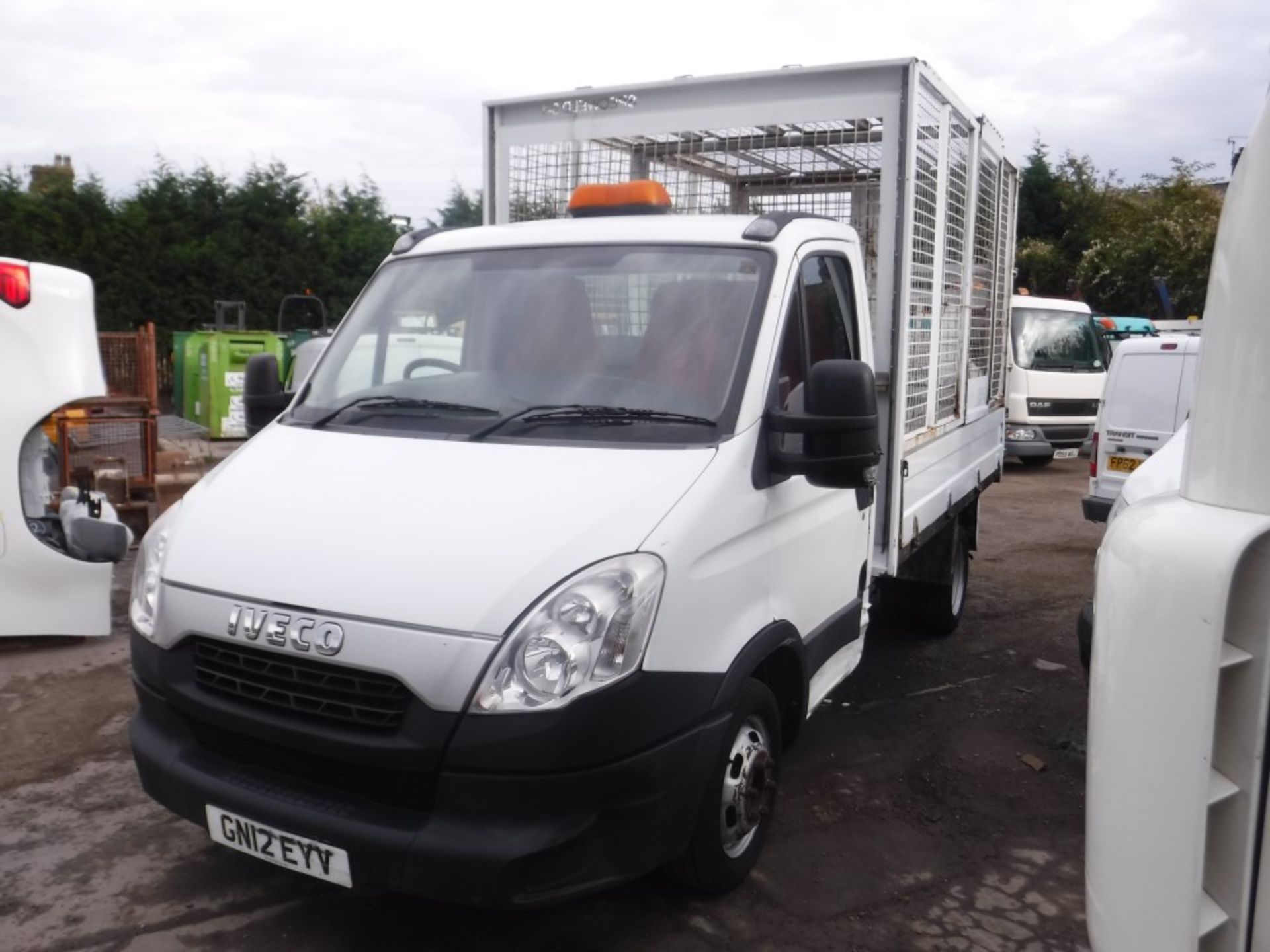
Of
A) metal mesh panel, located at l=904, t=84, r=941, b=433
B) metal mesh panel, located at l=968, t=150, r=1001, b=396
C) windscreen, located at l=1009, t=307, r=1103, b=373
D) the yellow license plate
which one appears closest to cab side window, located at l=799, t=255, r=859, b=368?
metal mesh panel, located at l=904, t=84, r=941, b=433

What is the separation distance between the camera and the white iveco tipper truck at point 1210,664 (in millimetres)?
1669

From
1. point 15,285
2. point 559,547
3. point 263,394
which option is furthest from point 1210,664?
point 15,285

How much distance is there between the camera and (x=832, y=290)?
13.3 feet

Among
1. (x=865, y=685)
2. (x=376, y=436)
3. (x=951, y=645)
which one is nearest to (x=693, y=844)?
(x=376, y=436)

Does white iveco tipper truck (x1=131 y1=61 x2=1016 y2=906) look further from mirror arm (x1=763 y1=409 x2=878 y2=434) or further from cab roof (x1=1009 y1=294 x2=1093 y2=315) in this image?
cab roof (x1=1009 y1=294 x2=1093 y2=315)

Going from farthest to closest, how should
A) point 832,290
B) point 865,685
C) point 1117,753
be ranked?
point 865,685
point 832,290
point 1117,753

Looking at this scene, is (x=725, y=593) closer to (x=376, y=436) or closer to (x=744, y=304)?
(x=744, y=304)

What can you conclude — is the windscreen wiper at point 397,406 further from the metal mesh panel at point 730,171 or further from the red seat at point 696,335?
the metal mesh panel at point 730,171

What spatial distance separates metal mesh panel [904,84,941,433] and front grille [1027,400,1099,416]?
10.5m

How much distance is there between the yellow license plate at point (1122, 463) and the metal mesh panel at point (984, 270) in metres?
1.64

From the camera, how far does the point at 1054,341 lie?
15320 millimetres

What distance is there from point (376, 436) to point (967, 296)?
3.86 meters

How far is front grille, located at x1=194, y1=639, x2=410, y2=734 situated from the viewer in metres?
2.72

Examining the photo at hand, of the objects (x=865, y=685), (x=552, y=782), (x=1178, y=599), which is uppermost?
(x=1178, y=599)
